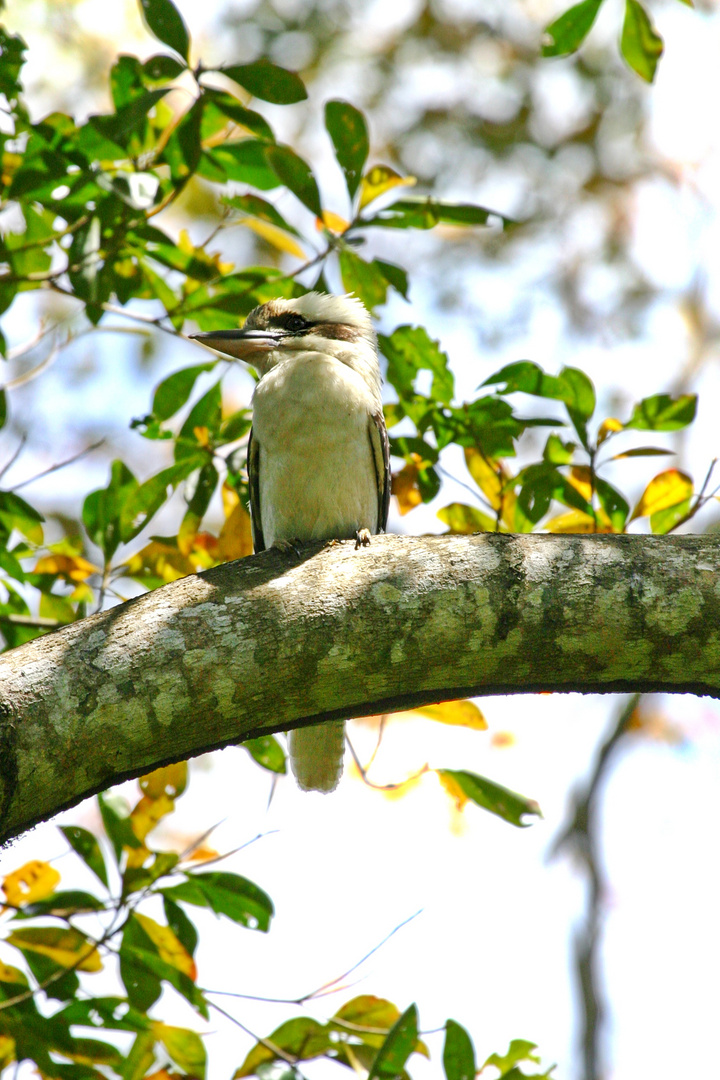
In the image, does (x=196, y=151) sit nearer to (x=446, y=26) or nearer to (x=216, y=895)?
(x=216, y=895)

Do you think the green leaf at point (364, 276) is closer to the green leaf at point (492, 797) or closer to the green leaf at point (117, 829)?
the green leaf at point (492, 797)

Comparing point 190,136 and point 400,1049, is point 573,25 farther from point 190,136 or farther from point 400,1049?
point 400,1049

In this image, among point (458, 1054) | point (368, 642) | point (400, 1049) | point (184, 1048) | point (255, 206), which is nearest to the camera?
point (368, 642)

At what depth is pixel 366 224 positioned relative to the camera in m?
2.89

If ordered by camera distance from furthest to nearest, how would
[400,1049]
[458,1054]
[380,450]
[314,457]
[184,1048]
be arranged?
[380,450]
[314,457]
[184,1048]
[458,1054]
[400,1049]

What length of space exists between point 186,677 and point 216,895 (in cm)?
112

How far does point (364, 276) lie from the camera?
296 cm

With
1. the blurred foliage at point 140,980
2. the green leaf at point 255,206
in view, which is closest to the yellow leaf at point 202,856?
the blurred foliage at point 140,980

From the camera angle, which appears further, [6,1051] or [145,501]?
[145,501]

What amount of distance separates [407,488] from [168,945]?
153cm

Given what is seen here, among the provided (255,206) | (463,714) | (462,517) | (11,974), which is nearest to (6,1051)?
(11,974)

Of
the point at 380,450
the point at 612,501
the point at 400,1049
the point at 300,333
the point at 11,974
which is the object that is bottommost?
the point at 400,1049

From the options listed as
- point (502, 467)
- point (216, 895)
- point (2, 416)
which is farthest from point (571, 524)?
point (2, 416)

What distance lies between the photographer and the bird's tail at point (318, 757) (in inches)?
120
